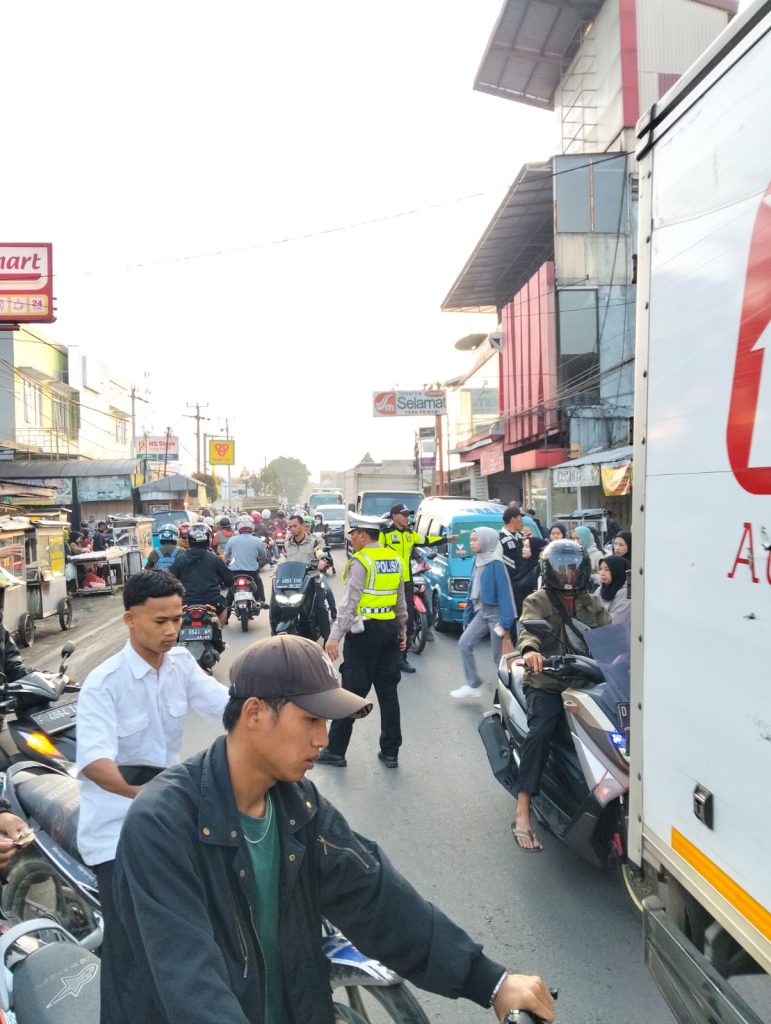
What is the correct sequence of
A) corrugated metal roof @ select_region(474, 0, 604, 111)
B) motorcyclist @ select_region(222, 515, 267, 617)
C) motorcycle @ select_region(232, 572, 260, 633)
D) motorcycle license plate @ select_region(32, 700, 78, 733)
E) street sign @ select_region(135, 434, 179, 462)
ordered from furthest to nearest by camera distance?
street sign @ select_region(135, 434, 179, 462) < corrugated metal roof @ select_region(474, 0, 604, 111) < motorcycle @ select_region(232, 572, 260, 633) < motorcyclist @ select_region(222, 515, 267, 617) < motorcycle license plate @ select_region(32, 700, 78, 733)

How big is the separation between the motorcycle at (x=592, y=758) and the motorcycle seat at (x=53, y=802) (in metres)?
2.29

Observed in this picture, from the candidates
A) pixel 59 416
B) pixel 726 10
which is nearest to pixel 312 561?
pixel 726 10

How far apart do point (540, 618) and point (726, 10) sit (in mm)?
31539

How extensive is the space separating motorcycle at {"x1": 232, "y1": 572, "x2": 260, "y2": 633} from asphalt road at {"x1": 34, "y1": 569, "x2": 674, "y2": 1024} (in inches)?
175

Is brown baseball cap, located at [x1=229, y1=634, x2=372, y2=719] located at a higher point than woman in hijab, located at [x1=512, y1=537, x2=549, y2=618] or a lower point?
higher

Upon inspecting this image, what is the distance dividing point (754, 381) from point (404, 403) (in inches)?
1808

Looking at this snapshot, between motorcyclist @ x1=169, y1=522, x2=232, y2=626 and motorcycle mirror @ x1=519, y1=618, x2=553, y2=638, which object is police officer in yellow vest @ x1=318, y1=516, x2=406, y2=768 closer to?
motorcycle mirror @ x1=519, y1=618, x2=553, y2=638

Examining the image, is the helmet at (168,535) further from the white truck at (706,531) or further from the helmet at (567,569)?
the white truck at (706,531)

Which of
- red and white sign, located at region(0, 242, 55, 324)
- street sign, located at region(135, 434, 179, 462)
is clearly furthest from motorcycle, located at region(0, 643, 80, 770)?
street sign, located at region(135, 434, 179, 462)

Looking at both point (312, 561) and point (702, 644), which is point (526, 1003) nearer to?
point (702, 644)

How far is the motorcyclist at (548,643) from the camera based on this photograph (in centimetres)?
409

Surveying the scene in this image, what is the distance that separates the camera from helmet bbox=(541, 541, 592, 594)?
175 inches

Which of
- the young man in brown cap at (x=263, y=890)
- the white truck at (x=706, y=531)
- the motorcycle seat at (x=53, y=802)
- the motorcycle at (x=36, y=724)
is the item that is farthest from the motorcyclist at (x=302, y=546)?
the young man in brown cap at (x=263, y=890)

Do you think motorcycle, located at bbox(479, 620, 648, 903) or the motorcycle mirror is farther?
the motorcycle mirror
